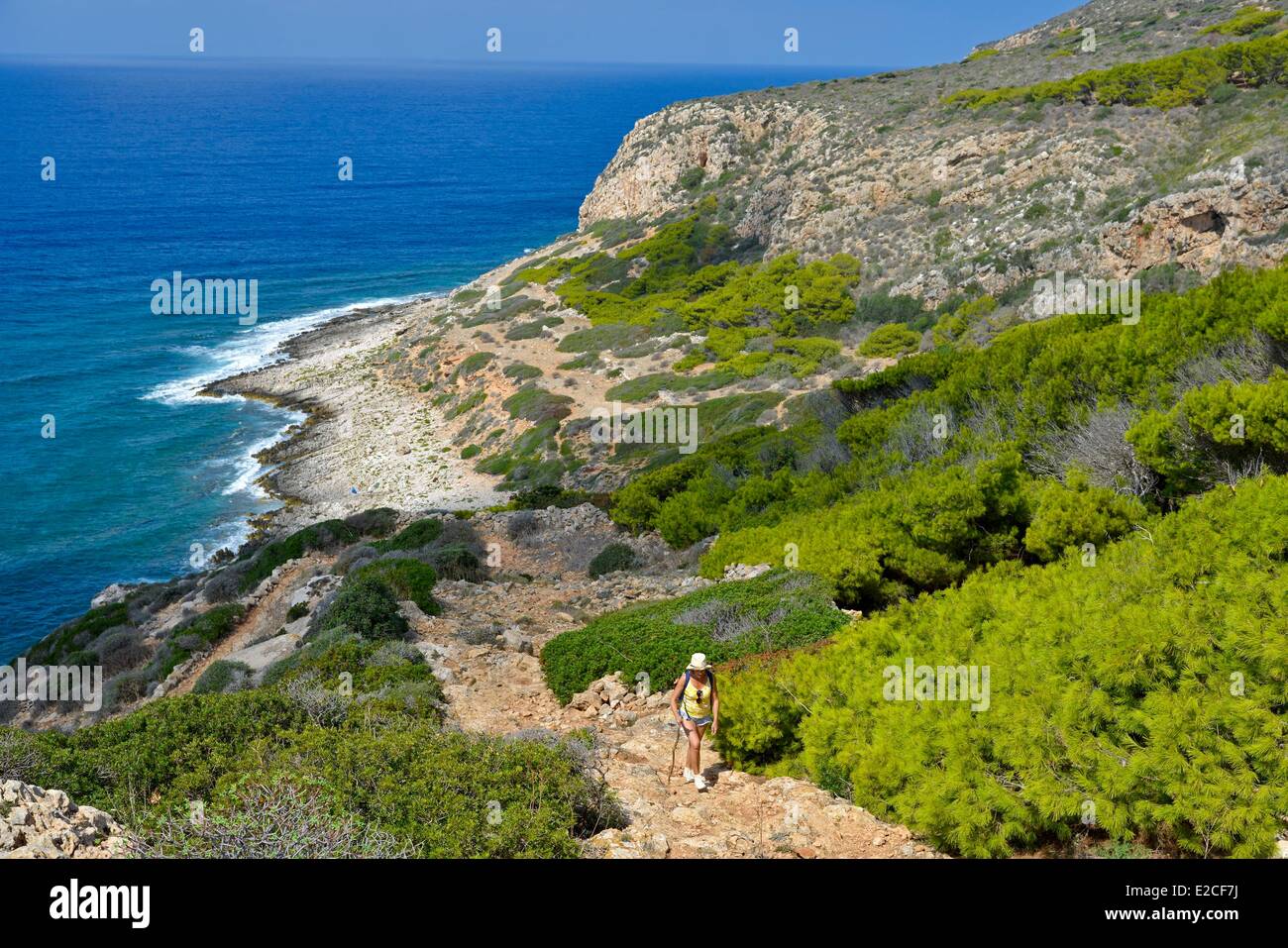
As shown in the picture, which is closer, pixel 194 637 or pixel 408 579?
pixel 408 579

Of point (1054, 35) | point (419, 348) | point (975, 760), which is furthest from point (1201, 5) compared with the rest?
point (975, 760)

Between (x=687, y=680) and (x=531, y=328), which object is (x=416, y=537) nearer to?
(x=687, y=680)

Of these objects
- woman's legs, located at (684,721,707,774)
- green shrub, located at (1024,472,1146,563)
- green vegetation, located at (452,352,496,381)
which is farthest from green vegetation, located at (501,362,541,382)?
woman's legs, located at (684,721,707,774)

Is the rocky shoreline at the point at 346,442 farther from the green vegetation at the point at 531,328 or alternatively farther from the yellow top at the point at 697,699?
the yellow top at the point at 697,699

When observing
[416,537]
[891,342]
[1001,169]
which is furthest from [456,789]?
[1001,169]
